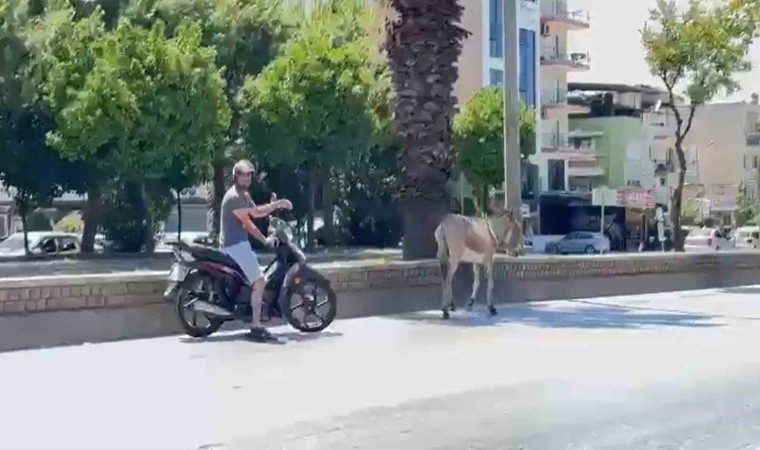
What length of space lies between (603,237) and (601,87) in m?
24.9

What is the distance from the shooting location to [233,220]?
14.5 metres

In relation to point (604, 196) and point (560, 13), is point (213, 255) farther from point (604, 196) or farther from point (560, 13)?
point (560, 13)

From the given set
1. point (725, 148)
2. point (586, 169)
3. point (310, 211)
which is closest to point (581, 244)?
point (310, 211)

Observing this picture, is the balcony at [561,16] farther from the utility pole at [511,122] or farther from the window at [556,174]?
the utility pole at [511,122]

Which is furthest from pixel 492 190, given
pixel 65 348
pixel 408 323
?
pixel 65 348

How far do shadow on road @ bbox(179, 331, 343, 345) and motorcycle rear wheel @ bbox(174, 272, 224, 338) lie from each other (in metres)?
0.15

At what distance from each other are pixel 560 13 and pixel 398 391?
66513 mm

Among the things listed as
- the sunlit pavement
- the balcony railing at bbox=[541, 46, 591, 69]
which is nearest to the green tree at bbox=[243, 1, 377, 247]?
the balcony railing at bbox=[541, 46, 591, 69]

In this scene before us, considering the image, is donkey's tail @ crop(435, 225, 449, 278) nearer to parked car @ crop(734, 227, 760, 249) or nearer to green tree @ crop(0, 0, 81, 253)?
green tree @ crop(0, 0, 81, 253)

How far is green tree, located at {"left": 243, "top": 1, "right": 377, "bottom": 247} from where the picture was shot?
4675 centimetres

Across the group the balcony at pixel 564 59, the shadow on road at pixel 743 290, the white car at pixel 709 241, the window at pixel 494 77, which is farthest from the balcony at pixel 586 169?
the shadow on road at pixel 743 290

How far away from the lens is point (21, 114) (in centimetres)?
4381

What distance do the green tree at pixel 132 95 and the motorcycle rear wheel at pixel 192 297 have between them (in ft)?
86.0

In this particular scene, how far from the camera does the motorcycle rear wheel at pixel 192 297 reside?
47.4 ft
